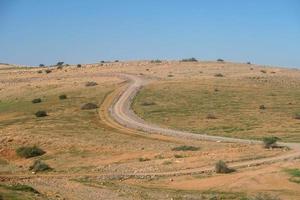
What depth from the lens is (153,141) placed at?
46.1 metres

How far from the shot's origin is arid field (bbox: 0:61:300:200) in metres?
28.8

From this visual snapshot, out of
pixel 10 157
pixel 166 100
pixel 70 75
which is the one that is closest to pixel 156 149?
pixel 10 157

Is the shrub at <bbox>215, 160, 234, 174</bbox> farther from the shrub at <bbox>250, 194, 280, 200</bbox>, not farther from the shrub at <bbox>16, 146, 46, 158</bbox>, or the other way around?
the shrub at <bbox>16, 146, 46, 158</bbox>

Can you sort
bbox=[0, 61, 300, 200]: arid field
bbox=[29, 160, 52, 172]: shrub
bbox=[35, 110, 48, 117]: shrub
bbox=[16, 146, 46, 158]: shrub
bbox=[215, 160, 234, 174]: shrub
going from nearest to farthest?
1. bbox=[0, 61, 300, 200]: arid field
2. bbox=[215, 160, 234, 174]: shrub
3. bbox=[29, 160, 52, 172]: shrub
4. bbox=[16, 146, 46, 158]: shrub
5. bbox=[35, 110, 48, 117]: shrub

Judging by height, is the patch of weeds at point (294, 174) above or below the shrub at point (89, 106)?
above

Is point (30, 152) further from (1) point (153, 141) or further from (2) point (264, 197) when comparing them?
(2) point (264, 197)

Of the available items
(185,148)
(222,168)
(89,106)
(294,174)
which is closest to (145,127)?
(185,148)

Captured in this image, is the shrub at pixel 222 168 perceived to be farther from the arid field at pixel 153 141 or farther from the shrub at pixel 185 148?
the shrub at pixel 185 148

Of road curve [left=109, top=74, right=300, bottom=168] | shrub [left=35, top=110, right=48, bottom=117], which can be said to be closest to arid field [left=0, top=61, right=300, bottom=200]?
shrub [left=35, top=110, right=48, bottom=117]

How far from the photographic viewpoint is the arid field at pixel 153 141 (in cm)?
2877

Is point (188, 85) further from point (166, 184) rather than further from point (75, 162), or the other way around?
point (166, 184)

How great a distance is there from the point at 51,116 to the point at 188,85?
31.1 meters

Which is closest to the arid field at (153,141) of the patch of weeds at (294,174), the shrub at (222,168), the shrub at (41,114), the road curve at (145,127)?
the patch of weeds at (294,174)

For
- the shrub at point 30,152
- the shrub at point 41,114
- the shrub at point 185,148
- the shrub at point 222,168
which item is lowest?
the shrub at point 30,152
